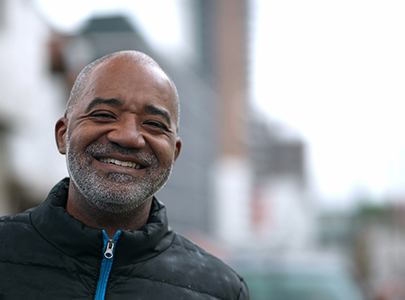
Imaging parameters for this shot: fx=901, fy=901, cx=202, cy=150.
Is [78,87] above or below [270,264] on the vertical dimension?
above

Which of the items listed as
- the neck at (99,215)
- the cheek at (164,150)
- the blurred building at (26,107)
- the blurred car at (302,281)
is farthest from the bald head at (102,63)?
the blurred building at (26,107)

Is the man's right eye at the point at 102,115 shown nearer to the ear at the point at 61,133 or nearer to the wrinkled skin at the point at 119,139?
the wrinkled skin at the point at 119,139

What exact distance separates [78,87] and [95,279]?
558 mm

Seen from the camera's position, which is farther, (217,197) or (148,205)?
(217,197)

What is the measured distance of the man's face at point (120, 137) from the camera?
2.44m

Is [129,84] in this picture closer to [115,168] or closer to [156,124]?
[156,124]

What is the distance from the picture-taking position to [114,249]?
2426 millimetres

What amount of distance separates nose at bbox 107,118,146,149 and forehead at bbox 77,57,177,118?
6 cm

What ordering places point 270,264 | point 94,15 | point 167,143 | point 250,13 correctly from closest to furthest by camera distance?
1. point 167,143
2. point 270,264
3. point 94,15
4. point 250,13

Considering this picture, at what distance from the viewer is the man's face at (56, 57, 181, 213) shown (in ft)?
8.01

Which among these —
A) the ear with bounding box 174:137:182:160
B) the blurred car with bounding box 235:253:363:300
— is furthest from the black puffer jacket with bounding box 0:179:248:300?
the blurred car with bounding box 235:253:363:300

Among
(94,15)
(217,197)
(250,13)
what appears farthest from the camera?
(250,13)

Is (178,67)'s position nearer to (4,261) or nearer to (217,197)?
(217,197)

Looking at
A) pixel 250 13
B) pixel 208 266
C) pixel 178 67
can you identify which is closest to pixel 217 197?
pixel 178 67
